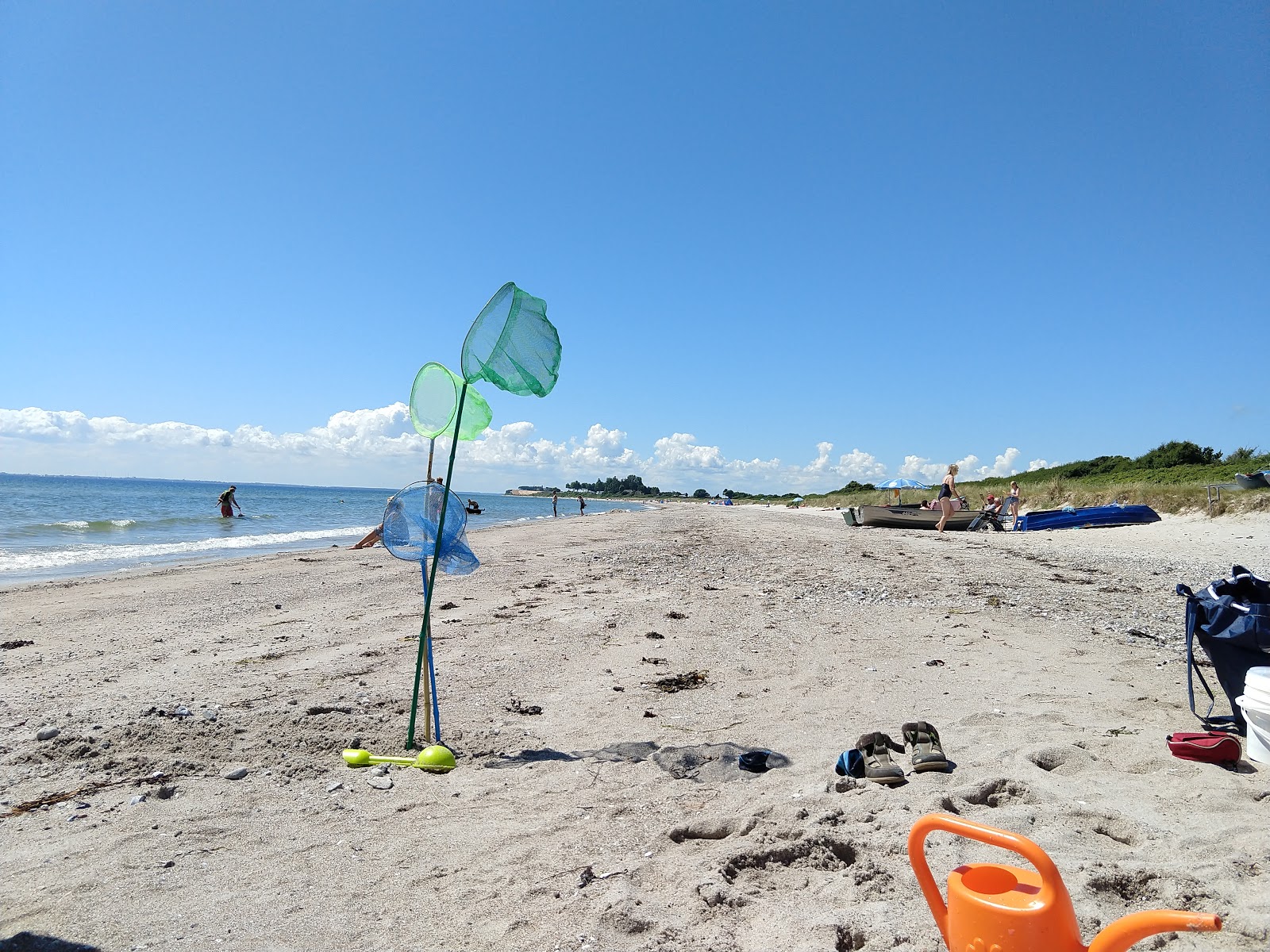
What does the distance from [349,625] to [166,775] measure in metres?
4.08

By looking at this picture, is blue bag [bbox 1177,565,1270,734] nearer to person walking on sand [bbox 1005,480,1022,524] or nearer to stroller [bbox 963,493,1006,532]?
stroller [bbox 963,493,1006,532]

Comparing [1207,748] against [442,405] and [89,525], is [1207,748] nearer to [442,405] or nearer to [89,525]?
[442,405]

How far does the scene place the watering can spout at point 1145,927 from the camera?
1368mm

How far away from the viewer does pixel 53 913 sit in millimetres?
2660

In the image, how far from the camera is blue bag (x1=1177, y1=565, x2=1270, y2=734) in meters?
3.93

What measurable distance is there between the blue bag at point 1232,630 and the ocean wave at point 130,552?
19657 mm

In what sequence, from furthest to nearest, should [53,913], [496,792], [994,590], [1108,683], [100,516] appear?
[100,516], [994,590], [1108,683], [496,792], [53,913]

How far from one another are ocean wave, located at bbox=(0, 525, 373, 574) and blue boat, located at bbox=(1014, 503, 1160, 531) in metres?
24.2

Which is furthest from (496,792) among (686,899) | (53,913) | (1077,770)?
(1077,770)

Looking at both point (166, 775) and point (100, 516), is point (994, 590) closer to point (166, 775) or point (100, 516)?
point (166, 775)

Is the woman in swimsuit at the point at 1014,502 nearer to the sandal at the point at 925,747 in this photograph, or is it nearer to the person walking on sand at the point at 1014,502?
the person walking on sand at the point at 1014,502

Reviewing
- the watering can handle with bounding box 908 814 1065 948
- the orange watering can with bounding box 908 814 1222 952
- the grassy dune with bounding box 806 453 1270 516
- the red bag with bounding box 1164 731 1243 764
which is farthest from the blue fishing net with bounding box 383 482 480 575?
the grassy dune with bounding box 806 453 1270 516

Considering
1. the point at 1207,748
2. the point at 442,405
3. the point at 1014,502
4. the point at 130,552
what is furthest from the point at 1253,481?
the point at 130,552

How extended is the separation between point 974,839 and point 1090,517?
2325 cm
